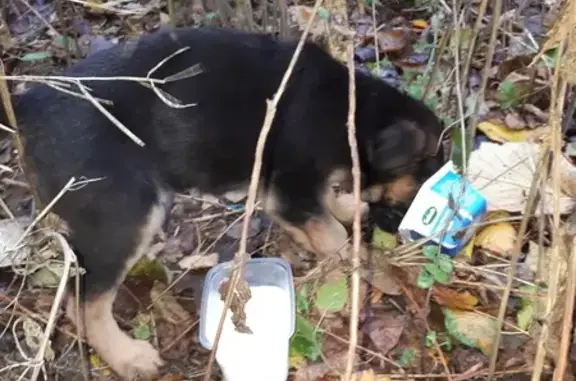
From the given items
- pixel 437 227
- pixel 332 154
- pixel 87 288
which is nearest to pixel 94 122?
pixel 87 288

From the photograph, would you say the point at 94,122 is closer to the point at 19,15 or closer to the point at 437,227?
the point at 437,227

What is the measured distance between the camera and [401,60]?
464cm

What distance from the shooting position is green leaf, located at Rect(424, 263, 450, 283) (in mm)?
3229

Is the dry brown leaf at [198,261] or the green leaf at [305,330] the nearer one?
the green leaf at [305,330]

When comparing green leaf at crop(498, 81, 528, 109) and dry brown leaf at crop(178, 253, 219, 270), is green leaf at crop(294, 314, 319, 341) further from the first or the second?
green leaf at crop(498, 81, 528, 109)

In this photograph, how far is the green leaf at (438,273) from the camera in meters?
3.23

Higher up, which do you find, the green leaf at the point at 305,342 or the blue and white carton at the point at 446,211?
the blue and white carton at the point at 446,211

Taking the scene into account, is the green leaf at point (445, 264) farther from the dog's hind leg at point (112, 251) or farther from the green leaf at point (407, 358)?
the dog's hind leg at point (112, 251)

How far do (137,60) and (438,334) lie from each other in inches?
58.9

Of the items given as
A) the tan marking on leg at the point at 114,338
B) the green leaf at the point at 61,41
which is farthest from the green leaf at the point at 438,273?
the green leaf at the point at 61,41

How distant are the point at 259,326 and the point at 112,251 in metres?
0.58

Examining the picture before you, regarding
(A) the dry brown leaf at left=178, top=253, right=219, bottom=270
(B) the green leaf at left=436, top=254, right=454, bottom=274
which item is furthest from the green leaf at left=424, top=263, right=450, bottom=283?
(A) the dry brown leaf at left=178, top=253, right=219, bottom=270

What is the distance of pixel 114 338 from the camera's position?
3.15 m

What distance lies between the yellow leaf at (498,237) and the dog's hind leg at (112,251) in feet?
4.30
